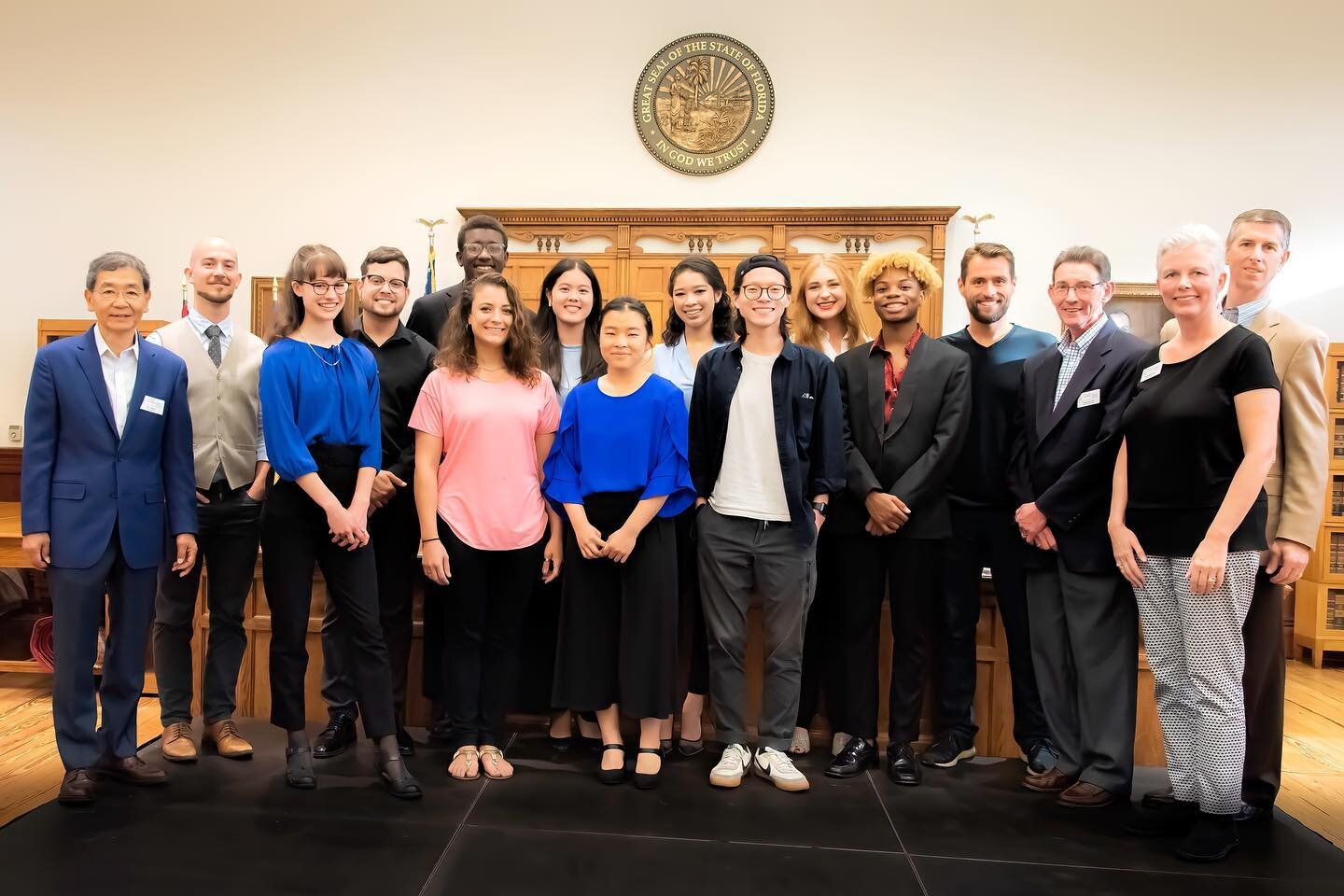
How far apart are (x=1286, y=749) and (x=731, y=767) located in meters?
2.40

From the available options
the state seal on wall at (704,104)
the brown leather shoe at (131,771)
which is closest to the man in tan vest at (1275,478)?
the brown leather shoe at (131,771)

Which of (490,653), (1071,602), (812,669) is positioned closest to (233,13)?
(490,653)

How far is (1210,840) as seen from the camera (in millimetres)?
2078

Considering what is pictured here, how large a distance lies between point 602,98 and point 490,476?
A: 489 centimetres

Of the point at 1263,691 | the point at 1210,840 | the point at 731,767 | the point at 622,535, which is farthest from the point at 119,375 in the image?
the point at 1263,691

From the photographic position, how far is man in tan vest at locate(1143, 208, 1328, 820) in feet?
7.23

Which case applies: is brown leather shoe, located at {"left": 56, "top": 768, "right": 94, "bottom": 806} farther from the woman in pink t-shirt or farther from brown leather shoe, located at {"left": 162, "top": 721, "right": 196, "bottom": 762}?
the woman in pink t-shirt

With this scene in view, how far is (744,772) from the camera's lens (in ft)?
8.32

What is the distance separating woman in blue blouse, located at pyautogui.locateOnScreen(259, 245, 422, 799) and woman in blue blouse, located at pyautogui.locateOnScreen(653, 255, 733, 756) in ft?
3.05

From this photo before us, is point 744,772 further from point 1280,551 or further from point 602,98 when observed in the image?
point 602,98

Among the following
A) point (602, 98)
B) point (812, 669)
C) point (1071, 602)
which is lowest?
point (812, 669)

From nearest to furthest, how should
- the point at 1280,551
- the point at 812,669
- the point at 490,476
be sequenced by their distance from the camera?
1. the point at 1280,551
2. the point at 490,476
3. the point at 812,669

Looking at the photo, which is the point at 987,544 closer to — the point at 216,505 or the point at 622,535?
the point at 622,535

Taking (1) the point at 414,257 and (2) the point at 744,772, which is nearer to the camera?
(2) the point at 744,772
